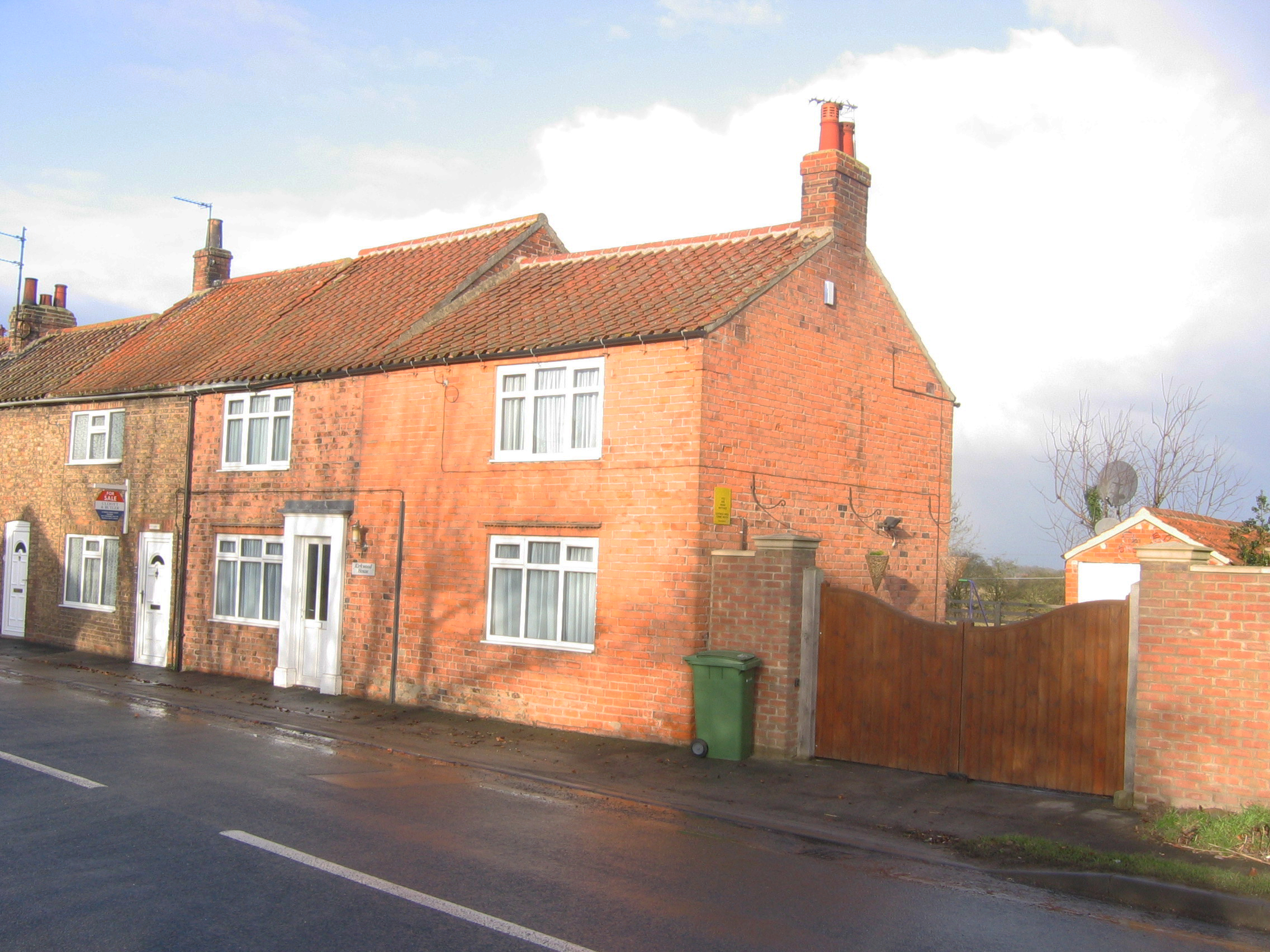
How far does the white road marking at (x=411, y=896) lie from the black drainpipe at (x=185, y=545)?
12731 millimetres

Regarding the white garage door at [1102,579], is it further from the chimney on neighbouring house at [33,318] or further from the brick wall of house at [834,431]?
the chimney on neighbouring house at [33,318]

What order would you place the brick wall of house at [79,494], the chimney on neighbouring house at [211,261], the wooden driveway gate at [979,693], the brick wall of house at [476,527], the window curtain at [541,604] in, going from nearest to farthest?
the wooden driveway gate at [979,693] → the brick wall of house at [476,527] → the window curtain at [541,604] → the brick wall of house at [79,494] → the chimney on neighbouring house at [211,261]

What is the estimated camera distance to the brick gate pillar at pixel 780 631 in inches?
470

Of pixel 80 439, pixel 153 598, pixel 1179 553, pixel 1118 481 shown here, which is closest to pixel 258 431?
pixel 153 598

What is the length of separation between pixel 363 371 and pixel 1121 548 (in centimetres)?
1685

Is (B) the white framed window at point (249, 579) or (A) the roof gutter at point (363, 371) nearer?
(A) the roof gutter at point (363, 371)

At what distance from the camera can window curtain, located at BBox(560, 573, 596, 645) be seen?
1367 cm

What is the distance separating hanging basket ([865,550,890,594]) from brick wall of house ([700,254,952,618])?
96 millimetres

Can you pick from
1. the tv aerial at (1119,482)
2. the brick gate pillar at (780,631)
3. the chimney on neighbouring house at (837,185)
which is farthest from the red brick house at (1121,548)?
the brick gate pillar at (780,631)

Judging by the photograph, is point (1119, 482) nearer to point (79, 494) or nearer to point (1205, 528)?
point (1205, 528)

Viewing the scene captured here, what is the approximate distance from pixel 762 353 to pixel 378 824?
7.69m

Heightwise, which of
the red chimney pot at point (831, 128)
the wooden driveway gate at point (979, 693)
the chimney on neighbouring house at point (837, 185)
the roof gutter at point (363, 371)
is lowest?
the wooden driveway gate at point (979, 693)

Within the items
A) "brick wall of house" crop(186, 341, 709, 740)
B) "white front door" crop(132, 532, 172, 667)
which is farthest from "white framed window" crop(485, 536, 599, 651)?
"white front door" crop(132, 532, 172, 667)

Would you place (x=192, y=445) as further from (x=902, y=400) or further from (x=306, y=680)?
(x=902, y=400)
